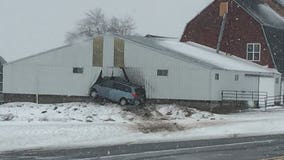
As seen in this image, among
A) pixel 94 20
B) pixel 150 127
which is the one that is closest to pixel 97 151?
pixel 150 127

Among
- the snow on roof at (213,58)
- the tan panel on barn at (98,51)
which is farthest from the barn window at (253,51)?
the tan panel on barn at (98,51)

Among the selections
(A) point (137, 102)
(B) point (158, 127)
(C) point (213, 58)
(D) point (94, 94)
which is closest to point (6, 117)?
(B) point (158, 127)

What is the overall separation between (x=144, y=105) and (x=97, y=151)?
22177mm

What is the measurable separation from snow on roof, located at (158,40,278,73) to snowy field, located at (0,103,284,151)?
7091 millimetres

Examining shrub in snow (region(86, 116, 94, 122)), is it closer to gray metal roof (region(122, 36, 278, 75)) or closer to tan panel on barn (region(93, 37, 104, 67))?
gray metal roof (region(122, 36, 278, 75))

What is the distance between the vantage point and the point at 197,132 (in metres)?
30.4

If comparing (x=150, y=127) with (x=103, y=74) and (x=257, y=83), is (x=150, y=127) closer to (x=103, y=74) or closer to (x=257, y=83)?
(x=103, y=74)

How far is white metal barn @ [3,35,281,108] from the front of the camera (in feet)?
147

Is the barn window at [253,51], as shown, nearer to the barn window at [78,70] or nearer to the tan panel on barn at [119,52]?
the tan panel on barn at [119,52]

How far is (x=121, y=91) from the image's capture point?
4453cm

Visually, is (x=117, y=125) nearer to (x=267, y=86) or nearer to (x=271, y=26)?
(x=267, y=86)

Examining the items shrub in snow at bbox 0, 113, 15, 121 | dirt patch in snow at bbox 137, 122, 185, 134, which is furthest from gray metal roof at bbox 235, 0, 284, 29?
shrub in snow at bbox 0, 113, 15, 121

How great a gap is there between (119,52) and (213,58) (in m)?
8.18

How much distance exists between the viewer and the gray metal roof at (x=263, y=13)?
56969 mm
